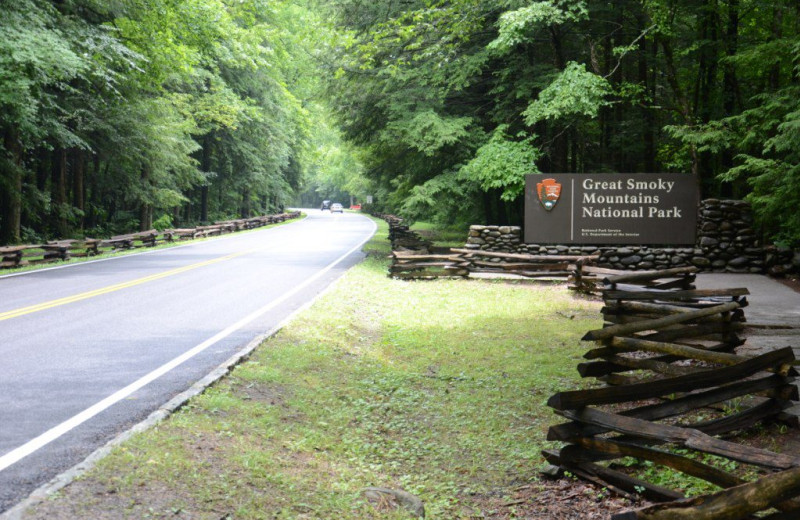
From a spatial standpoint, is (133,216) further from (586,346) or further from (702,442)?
(702,442)

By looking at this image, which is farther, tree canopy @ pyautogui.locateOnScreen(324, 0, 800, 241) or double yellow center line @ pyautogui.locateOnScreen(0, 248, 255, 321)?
tree canopy @ pyautogui.locateOnScreen(324, 0, 800, 241)

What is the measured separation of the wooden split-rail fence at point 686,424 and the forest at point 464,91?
27.1 ft

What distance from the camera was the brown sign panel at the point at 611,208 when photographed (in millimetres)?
17984

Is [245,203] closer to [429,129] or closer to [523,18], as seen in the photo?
[429,129]

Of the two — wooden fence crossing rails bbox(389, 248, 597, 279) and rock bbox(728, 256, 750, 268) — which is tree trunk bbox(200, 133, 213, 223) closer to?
wooden fence crossing rails bbox(389, 248, 597, 279)

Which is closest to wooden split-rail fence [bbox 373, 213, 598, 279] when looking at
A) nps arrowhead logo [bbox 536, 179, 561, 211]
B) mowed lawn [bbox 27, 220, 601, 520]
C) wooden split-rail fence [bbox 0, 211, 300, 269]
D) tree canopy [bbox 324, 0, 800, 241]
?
nps arrowhead logo [bbox 536, 179, 561, 211]

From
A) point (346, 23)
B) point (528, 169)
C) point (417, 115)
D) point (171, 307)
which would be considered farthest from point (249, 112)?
point (171, 307)

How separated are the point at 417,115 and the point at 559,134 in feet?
14.4

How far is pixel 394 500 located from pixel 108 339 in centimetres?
620

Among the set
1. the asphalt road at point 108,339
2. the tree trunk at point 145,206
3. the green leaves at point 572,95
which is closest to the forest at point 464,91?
the green leaves at point 572,95

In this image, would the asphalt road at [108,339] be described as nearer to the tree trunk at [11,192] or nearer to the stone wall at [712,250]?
the stone wall at [712,250]

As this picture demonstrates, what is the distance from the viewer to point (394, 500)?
16.3ft

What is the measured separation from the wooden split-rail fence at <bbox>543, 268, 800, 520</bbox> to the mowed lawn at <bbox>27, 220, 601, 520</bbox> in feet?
2.23

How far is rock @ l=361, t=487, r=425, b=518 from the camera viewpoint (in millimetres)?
4852
